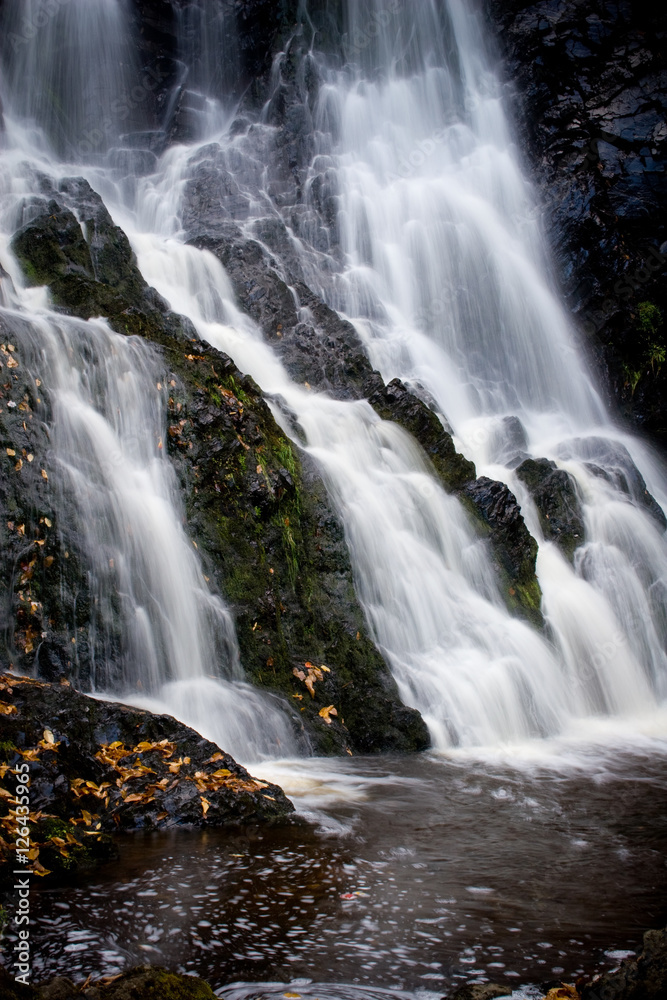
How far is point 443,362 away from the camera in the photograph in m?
16.9

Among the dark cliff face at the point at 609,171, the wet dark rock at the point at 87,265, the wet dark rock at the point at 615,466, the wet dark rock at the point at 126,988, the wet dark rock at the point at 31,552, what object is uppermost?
the dark cliff face at the point at 609,171

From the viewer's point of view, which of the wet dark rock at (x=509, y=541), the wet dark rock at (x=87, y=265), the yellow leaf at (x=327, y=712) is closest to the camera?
the yellow leaf at (x=327, y=712)

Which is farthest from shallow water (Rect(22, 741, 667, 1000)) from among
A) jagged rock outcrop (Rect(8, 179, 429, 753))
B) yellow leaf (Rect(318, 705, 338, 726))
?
jagged rock outcrop (Rect(8, 179, 429, 753))

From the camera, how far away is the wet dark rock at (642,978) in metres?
2.03

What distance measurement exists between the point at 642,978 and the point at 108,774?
3.20m

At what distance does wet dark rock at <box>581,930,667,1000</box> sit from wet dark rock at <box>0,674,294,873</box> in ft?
7.92

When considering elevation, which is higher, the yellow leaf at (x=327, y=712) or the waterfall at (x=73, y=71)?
the waterfall at (x=73, y=71)

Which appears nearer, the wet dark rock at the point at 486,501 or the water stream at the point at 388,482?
the water stream at the point at 388,482

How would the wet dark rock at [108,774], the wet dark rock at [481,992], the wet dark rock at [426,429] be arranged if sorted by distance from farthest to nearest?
the wet dark rock at [426,429]
the wet dark rock at [108,774]
the wet dark rock at [481,992]

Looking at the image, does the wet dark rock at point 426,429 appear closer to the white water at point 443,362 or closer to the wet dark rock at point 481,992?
the white water at point 443,362

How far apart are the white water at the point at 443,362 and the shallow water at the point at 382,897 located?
8.79 feet

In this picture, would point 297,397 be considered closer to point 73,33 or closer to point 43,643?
point 43,643

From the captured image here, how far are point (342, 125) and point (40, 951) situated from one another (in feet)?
78.3

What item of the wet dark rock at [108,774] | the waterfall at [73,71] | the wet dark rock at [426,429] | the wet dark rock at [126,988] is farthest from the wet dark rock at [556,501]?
the waterfall at [73,71]
